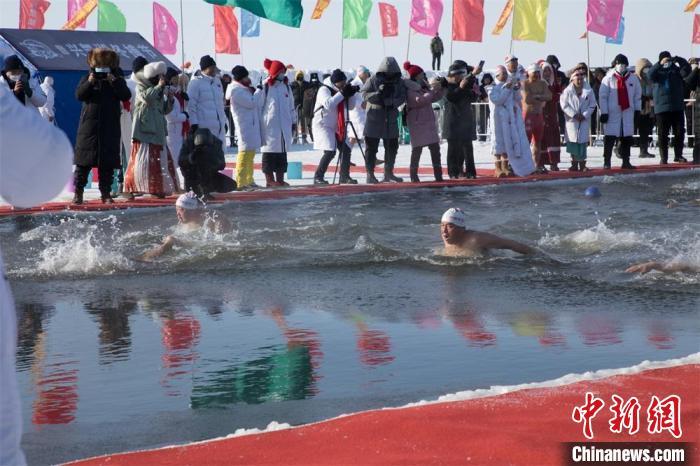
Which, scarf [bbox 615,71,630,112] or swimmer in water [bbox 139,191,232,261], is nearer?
swimmer in water [bbox 139,191,232,261]

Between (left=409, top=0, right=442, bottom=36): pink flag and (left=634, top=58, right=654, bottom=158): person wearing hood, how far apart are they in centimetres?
1117

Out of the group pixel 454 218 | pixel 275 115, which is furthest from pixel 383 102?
pixel 454 218

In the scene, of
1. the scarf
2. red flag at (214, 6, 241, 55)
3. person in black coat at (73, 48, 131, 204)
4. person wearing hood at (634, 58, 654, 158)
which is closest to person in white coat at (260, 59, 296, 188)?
person in black coat at (73, 48, 131, 204)

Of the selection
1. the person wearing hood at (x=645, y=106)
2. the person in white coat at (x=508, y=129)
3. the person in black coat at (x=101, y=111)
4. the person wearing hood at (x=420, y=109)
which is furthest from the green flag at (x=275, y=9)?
the person wearing hood at (x=645, y=106)

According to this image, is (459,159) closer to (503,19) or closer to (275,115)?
(275,115)

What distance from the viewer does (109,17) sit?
3403 cm

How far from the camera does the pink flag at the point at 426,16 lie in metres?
33.3

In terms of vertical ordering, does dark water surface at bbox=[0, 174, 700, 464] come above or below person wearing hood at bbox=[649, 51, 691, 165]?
below

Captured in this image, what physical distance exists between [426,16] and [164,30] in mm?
7888

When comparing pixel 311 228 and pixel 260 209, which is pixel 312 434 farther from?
pixel 260 209

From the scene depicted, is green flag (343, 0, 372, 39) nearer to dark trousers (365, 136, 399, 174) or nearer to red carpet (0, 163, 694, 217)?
red carpet (0, 163, 694, 217)

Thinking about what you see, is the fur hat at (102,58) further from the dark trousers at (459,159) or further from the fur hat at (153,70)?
the dark trousers at (459,159)

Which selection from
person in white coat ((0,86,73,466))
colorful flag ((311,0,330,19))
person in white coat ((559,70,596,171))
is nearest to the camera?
person in white coat ((0,86,73,466))

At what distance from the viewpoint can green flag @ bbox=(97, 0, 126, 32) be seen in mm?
33688
